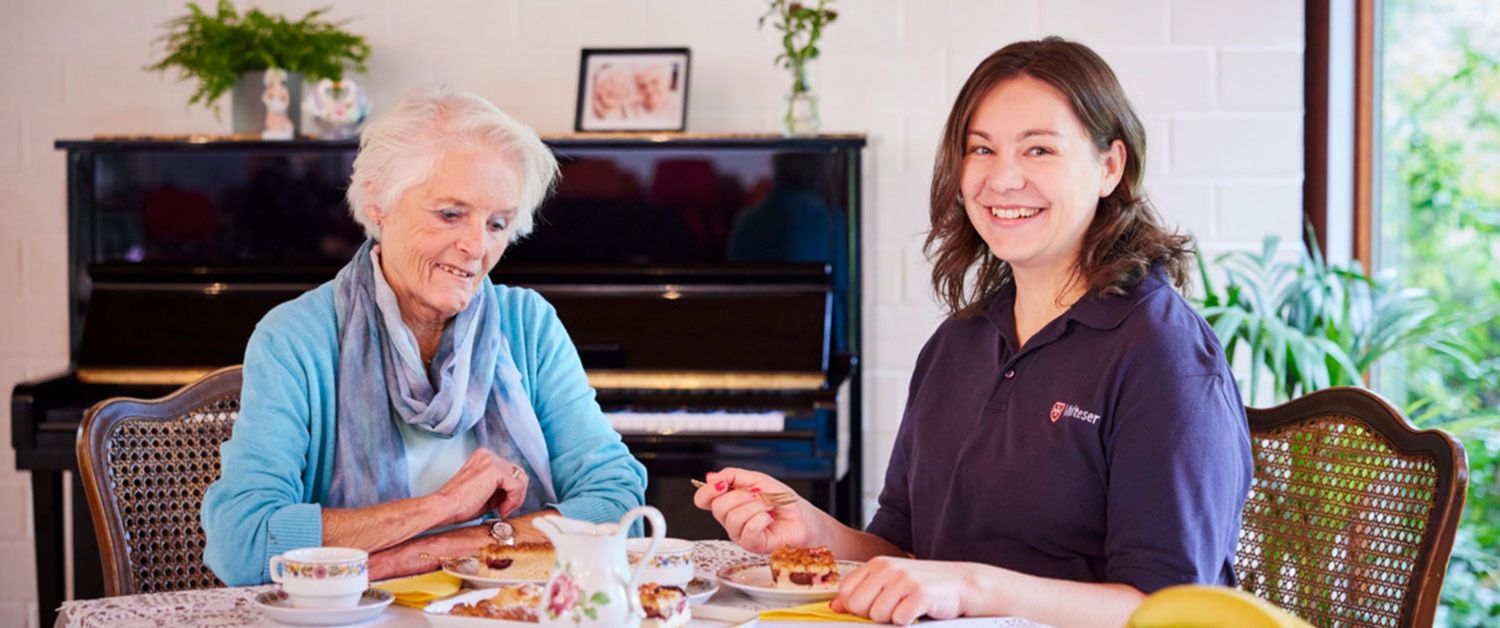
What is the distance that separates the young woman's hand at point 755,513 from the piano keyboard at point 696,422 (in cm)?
131

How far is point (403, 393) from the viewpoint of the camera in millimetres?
2021

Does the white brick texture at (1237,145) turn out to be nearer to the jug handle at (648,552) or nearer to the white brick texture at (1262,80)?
the white brick texture at (1262,80)

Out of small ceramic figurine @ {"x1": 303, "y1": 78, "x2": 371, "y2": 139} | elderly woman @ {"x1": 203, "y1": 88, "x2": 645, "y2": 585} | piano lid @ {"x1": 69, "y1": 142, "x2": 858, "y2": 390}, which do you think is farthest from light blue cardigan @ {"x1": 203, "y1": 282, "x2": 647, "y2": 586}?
small ceramic figurine @ {"x1": 303, "y1": 78, "x2": 371, "y2": 139}

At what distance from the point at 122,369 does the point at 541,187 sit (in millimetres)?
1648

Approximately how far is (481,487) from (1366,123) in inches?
107

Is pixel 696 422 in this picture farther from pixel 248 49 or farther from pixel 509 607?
pixel 509 607

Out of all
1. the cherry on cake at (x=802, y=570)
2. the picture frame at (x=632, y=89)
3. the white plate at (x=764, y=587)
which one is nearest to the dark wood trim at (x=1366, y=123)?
the picture frame at (x=632, y=89)

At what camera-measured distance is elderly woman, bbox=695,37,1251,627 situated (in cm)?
163

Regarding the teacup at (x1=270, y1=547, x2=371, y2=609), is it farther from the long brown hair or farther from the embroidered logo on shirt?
the long brown hair

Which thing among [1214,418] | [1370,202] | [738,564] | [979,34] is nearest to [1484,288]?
[1370,202]

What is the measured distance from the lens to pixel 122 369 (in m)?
3.42

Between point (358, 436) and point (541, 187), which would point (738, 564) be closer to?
point (358, 436)

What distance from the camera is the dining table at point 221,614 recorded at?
1504mm

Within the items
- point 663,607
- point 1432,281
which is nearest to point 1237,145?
point 1432,281
